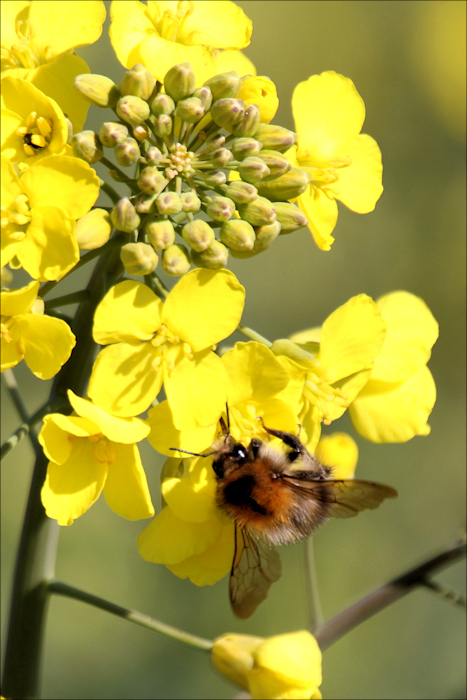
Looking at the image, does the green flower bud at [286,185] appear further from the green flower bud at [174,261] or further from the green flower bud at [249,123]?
the green flower bud at [174,261]

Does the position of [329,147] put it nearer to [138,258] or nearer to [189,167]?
[189,167]

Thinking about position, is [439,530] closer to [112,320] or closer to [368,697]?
[368,697]

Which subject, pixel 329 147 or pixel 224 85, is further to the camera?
pixel 329 147

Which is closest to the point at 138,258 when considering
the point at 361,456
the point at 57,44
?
the point at 57,44

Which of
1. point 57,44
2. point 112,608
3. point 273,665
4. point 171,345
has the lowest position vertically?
point 273,665

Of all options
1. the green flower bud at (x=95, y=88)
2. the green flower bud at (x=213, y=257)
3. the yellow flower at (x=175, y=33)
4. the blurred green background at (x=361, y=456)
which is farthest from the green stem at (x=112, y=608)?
the blurred green background at (x=361, y=456)

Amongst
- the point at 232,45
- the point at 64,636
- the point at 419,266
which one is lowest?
the point at 64,636

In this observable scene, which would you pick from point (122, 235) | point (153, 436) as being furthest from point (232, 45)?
point (153, 436)
